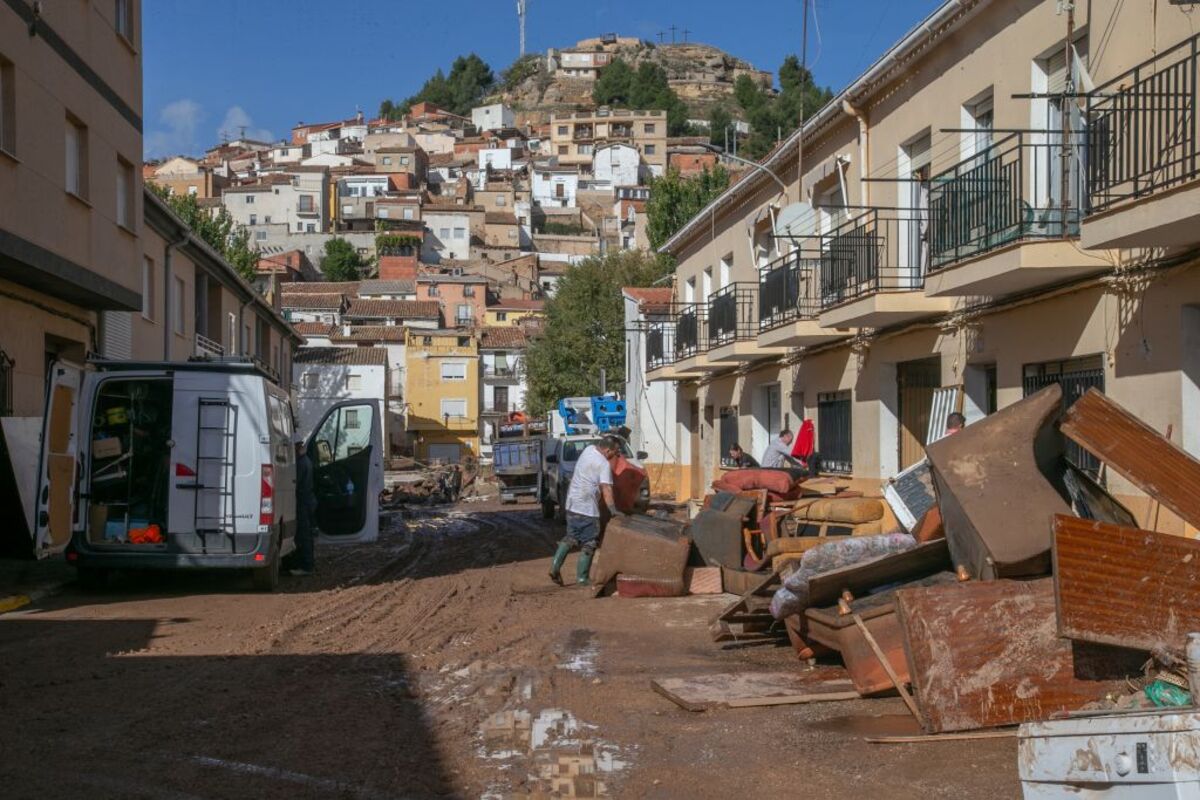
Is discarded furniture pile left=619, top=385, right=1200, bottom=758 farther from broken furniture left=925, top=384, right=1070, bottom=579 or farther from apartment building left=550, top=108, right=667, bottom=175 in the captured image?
apartment building left=550, top=108, right=667, bottom=175

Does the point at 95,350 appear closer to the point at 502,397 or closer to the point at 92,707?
the point at 92,707

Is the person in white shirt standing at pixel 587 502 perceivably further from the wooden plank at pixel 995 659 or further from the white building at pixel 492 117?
the white building at pixel 492 117

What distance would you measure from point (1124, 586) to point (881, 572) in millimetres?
2154

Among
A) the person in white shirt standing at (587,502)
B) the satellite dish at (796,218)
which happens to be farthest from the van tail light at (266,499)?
the satellite dish at (796,218)

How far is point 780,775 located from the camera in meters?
5.94

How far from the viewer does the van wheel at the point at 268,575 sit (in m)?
12.7

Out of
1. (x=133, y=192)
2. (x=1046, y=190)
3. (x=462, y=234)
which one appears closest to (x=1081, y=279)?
(x=1046, y=190)

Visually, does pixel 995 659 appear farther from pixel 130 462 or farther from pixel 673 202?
pixel 673 202

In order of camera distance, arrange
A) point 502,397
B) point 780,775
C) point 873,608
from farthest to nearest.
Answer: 1. point 502,397
2. point 873,608
3. point 780,775

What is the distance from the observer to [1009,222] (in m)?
11.6

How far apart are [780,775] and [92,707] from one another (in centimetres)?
419

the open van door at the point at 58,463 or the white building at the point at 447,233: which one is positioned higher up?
the white building at the point at 447,233

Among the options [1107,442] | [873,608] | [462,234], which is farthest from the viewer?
[462,234]

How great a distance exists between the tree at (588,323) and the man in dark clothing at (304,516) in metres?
30.7
